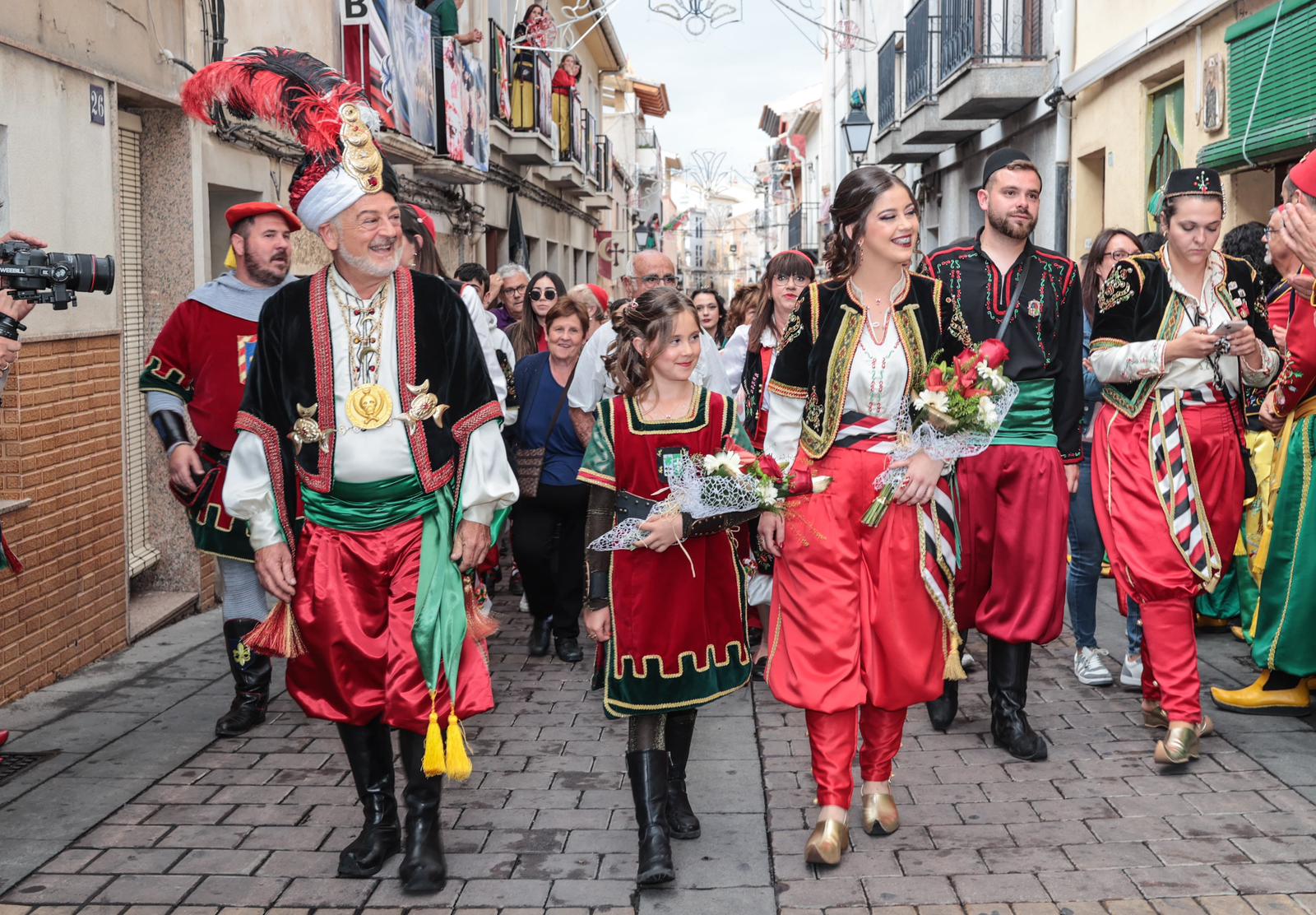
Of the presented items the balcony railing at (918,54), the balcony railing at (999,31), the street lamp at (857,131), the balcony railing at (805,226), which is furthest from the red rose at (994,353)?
the balcony railing at (805,226)

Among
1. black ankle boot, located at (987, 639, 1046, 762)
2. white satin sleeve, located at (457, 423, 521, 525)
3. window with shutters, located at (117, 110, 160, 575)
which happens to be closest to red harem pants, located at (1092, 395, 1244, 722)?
black ankle boot, located at (987, 639, 1046, 762)

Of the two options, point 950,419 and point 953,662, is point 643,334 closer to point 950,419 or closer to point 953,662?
point 950,419

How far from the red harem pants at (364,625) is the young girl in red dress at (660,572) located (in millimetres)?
551

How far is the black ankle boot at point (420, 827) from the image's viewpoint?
158 inches

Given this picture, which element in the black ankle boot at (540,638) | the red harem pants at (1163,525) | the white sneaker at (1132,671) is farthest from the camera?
the black ankle boot at (540,638)

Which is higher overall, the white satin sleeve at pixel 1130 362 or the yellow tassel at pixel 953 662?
the white satin sleeve at pixel 1130 362

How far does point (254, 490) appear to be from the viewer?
4.12 m

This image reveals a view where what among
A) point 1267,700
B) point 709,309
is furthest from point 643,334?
point 709,309

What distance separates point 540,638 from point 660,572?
301 centimetres

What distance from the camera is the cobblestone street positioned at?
3957mm

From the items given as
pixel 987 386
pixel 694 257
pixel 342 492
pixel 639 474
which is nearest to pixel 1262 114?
pixel 987 386

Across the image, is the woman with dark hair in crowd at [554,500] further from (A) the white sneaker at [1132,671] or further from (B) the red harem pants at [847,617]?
(B) the red harem pants at [847,617]

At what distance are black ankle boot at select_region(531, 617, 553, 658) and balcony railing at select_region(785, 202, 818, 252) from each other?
3667cm

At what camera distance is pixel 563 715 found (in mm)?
5918
